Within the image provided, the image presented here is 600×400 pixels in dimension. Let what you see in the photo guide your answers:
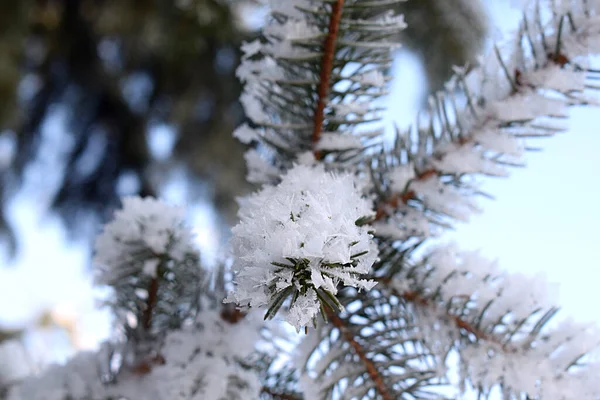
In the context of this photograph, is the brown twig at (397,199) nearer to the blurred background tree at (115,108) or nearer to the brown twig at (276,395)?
the brown twig at (276,395)

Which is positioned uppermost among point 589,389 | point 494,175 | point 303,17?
point 303,17

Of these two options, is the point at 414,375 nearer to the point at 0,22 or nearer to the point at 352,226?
the point at 352,226

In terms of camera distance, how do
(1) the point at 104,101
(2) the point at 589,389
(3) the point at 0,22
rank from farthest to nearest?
(1) the point at 104,101 → (3) the point at 0,22 → (2) the point at 589,389

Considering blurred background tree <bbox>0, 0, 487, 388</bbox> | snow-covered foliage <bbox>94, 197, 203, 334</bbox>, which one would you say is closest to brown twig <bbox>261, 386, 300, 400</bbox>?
snow-covered foliage <bbox>94, 197, 203, 334</bbox>

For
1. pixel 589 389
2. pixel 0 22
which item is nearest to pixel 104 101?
pixel 0 22

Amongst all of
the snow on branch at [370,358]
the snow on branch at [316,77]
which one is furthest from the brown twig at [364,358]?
the snow on branch at [316,77]

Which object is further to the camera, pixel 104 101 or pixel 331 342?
pixel 104 101

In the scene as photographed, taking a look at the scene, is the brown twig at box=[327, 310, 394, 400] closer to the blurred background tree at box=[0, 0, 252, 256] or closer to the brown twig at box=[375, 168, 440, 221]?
the brown twig at box=[375, 168, 440, 221]
